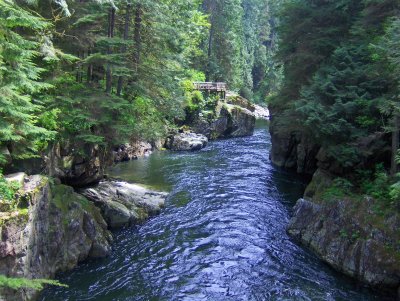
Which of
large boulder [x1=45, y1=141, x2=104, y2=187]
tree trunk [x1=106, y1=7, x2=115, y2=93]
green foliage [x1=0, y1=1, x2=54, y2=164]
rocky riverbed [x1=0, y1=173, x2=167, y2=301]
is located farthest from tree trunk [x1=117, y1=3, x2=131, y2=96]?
green foliage [x1=0, y1=1, x2=54, y2=164]

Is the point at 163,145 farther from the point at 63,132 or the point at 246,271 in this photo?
the point at 246,271

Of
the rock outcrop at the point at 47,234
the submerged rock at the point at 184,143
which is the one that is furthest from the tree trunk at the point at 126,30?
the submerged rock at the point at 184,143

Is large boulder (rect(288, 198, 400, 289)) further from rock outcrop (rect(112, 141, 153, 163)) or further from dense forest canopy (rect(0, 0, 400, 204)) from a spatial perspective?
rock outcrop (rect(112, 141, 153, 163))

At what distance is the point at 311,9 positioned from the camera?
20203mm

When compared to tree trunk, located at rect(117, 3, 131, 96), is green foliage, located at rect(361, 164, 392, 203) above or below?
below

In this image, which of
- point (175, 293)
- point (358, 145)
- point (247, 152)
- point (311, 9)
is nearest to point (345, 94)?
point (358, 145)

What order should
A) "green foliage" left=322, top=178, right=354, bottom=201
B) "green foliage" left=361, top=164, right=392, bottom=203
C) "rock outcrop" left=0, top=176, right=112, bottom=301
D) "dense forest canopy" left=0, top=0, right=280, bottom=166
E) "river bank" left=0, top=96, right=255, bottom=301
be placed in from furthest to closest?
1. "green foliage" left=322, top=178, right=354, bottom=201
2. "green foliage" left=361, top=164, right=392, bottom=203
3. "dense forest canopy" left=0, top=0, right=280, bottom=166
4. "river bank" left=0, top=96, right=255, bottom=301
5. "rock outcrop" left=0, top=176, right=112, bottom=301

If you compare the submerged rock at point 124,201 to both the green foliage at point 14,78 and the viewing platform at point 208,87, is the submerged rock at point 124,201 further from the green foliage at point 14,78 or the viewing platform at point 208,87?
the viewing platform at point 208,87

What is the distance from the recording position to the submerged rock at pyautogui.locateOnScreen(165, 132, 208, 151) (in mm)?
32741

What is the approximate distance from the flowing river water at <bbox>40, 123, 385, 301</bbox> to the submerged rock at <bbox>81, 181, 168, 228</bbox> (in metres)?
0.55

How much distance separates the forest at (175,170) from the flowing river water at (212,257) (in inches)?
2.8

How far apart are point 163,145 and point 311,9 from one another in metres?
18.1

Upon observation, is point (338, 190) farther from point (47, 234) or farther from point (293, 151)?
point (293, 151)

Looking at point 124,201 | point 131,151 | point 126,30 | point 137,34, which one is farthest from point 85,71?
point 131,151
